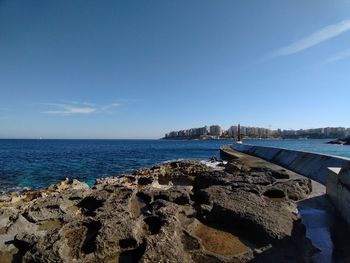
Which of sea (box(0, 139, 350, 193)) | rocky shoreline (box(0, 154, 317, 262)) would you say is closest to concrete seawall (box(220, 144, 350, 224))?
rocky shoreline (box(0, 154, 317, 262))

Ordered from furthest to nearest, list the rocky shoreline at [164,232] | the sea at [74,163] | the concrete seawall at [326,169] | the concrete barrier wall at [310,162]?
the sea at [74,163] → the concrete barrier wall at [310,162] → the concrete seawall at [326,169] → the rocky shoreline at [164,232]

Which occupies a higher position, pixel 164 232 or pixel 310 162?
pixel 310 162

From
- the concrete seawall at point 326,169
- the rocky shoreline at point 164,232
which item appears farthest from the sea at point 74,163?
the rocky shoreline at point 164,232

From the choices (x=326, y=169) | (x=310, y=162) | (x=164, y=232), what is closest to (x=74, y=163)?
(x=310, y=162)

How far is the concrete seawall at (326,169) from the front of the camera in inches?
365

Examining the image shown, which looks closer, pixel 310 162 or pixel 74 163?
pixel 310 162

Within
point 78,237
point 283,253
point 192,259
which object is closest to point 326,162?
point 283,253

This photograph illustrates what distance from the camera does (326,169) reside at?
15.5m

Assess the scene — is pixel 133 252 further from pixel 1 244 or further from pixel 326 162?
pixel 326 162

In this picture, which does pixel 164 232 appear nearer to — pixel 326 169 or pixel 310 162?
pixel 326 169

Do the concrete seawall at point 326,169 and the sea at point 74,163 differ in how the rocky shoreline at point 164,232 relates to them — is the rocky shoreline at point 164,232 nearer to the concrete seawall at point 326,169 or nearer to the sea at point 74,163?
the concrete seawall at point 326,169

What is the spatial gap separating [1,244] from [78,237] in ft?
6.30

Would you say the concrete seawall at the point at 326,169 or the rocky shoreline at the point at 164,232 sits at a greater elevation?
the concrete seawall at the point at 326,169

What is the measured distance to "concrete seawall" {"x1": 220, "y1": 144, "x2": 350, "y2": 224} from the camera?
927 centimetres
